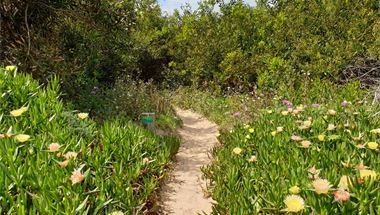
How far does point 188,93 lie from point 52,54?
28.7ft

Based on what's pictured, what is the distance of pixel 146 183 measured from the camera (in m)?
3.65

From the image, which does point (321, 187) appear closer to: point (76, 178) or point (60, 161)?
point (76, 178)

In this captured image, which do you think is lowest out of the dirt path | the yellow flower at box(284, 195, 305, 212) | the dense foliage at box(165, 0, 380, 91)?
the dirt path

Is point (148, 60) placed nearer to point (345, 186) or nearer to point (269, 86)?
point (269, 86)

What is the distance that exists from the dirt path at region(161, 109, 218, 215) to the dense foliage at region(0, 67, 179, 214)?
0.91 feet


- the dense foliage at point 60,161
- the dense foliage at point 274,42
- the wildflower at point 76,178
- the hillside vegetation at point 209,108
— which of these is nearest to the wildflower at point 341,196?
the hillside vegetation at point 209,108

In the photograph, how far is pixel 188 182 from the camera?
4.70 meters

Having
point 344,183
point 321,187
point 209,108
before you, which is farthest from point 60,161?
point 209,108

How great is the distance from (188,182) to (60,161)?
2.50 m

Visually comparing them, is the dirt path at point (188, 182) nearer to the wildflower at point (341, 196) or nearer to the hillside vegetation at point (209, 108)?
the hillside vegetation at point (209, 108)

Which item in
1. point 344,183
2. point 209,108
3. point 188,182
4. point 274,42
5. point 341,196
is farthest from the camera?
point 209,108

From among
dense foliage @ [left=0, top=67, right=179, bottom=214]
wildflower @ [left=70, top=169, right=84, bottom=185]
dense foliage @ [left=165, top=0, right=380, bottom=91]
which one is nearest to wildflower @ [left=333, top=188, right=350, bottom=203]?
dense foliage @ [left=0, top=67, right=179, bottom=214]

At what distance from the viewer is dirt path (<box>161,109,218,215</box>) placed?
3.84 m

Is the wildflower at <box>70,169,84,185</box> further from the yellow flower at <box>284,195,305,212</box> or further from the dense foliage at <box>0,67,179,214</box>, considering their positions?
the yellow flower at <box>284,195,305,212</box>
